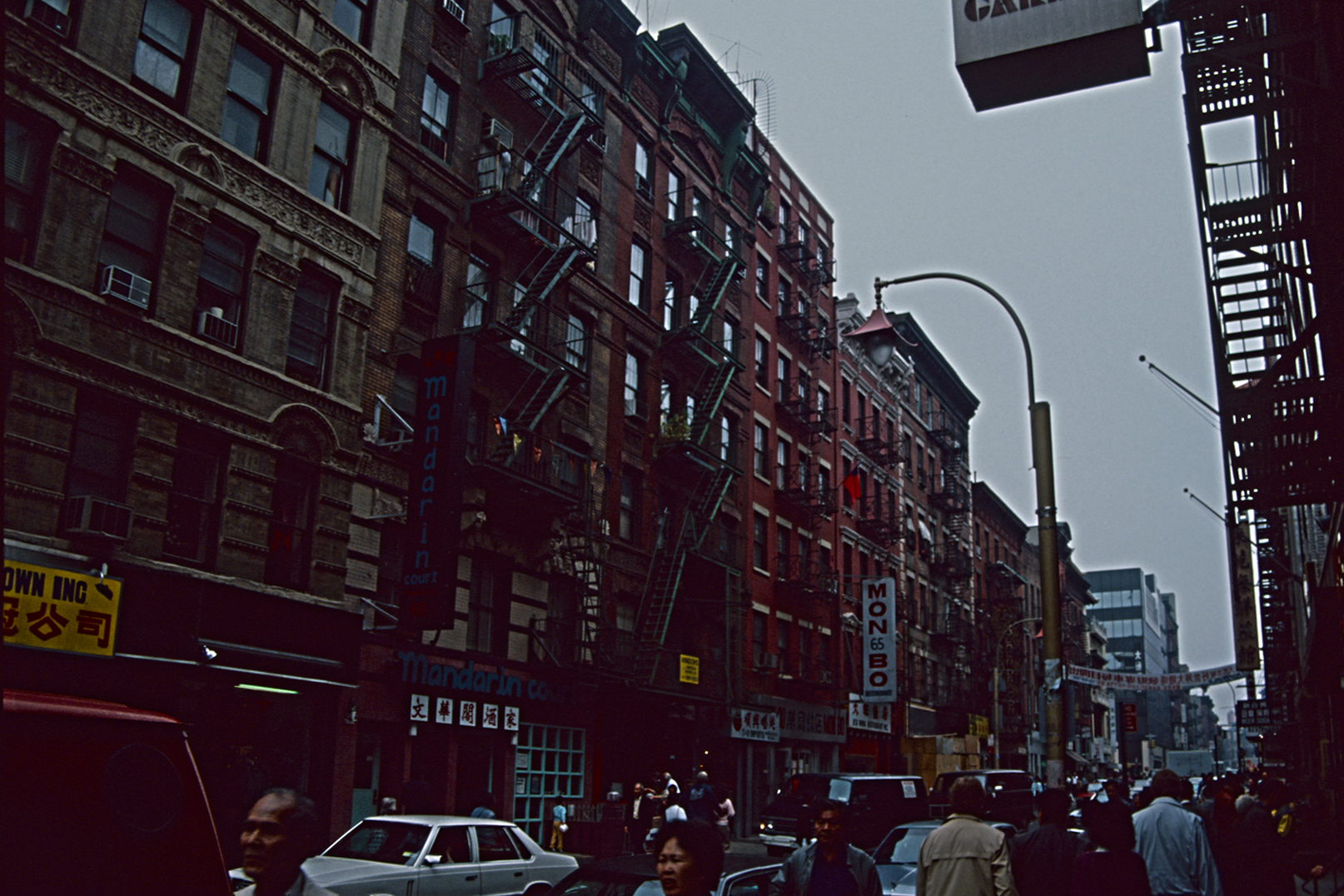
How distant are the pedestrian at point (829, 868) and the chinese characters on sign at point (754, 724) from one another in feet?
85.8

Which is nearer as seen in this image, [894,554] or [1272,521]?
[1272,521]

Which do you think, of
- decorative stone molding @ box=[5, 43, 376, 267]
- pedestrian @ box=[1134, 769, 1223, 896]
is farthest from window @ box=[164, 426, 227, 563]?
pedestrian @ box=[1134, 769, 1223, 896]

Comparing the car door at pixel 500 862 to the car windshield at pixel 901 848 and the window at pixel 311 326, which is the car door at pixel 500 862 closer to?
the car windshield at pixel 901 848

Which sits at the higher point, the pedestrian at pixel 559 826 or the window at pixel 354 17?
the window at pixel 354 17

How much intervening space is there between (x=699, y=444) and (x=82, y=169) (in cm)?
1930

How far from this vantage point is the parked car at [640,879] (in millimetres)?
8789

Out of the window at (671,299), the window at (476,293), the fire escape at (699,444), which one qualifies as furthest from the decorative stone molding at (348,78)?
the window at (671,299)

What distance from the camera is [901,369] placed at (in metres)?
55.2

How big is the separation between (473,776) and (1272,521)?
25885 millimetres

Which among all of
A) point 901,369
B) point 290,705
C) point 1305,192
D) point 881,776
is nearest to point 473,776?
point 290,705

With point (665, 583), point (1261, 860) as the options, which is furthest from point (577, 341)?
point (1261, 860)

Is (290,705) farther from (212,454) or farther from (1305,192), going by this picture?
(1305,192)

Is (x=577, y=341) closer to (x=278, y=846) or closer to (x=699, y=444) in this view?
(x=699, y=444)

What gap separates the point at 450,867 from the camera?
42.1 feet
